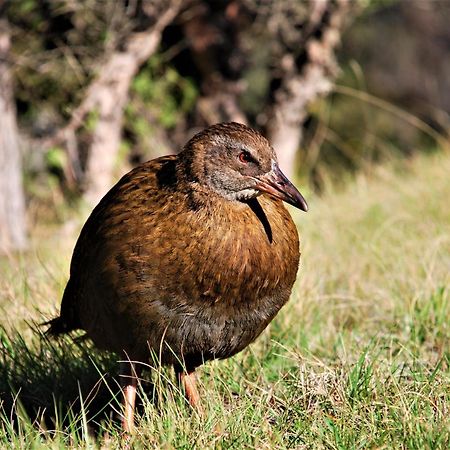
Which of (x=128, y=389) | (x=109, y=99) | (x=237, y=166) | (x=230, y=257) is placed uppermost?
(x=109, y=99)

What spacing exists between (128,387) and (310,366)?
74 cm

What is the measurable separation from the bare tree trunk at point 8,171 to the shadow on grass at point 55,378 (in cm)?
336

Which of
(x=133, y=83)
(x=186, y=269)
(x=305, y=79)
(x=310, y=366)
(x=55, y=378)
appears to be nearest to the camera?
(x=186, y=269)

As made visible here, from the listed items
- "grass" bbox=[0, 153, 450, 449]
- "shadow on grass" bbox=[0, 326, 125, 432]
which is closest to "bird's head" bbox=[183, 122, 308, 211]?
"grass" bbox=[0, 153, 450, 449]

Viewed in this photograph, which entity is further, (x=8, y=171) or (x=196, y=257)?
(x=8, y=171)

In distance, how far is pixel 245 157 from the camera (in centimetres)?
337

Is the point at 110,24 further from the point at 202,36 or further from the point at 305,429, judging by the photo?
the point at 305,429

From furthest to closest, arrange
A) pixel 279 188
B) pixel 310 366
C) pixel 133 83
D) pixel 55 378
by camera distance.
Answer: pixel 133 83 < pixel 55 378 < pixel 310 366 < pixel 279 188

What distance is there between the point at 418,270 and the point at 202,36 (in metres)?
4.17

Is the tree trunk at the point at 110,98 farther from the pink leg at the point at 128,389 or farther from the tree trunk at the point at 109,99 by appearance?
the pink leg at the point at 128,389

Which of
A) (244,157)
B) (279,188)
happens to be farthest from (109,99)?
(279,188)

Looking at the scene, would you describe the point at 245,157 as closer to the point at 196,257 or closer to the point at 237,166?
the point at 237,166

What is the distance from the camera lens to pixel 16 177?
7672 millimetres

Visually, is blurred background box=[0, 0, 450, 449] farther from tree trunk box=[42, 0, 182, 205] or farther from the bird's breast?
the bird's breast
